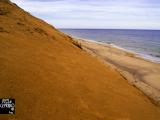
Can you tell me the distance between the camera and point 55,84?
6418 mm

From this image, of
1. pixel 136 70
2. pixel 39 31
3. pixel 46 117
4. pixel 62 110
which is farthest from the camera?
pixel 136 70

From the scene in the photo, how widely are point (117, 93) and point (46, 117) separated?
2.79m

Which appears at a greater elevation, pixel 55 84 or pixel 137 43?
pixel 55 84

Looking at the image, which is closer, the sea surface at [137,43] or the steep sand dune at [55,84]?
the steep sand dune at [55,84]

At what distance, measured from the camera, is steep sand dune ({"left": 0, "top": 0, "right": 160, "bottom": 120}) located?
564 centimetres

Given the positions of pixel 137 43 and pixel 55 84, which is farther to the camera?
pixel 137 43

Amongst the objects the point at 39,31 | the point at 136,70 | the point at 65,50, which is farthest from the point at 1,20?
the point at 136,70

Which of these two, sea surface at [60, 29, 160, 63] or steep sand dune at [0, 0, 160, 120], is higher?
steep sand dune at [0, 0, 160, 120]

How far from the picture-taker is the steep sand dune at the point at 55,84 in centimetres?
564

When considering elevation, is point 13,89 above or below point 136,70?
above

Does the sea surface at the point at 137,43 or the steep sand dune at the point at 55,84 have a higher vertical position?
the steep sand dune at the point at 55,84

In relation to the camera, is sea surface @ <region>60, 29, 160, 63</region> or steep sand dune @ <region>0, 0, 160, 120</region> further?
sea surface @ <region>60, 29, 160, 63</region>

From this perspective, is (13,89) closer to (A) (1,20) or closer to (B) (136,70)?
(A) (1,20)

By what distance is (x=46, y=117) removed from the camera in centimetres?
→ 536
